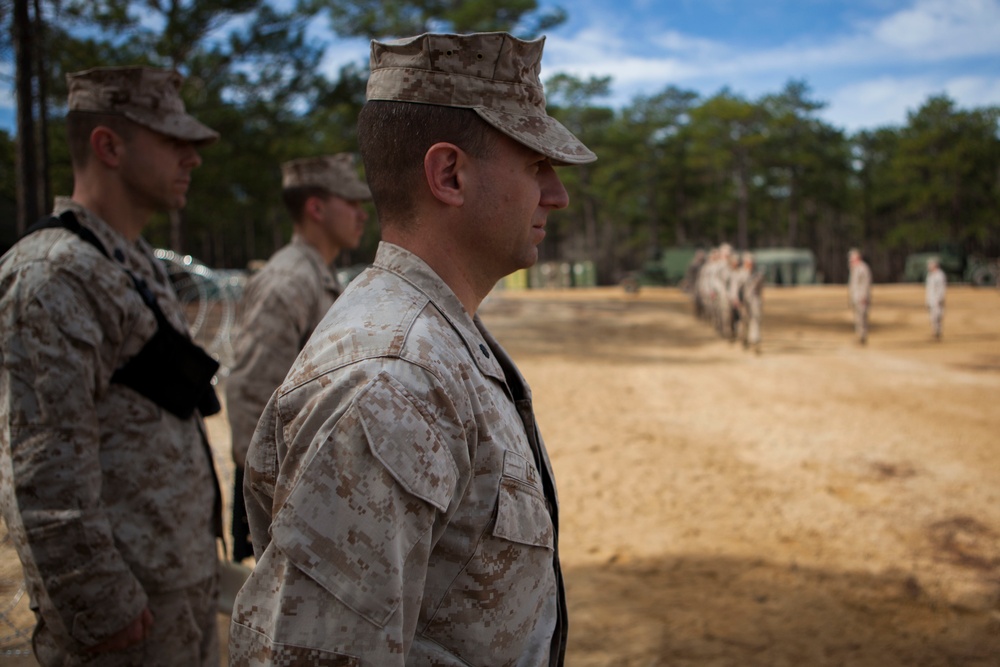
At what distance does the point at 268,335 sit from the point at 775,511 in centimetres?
515

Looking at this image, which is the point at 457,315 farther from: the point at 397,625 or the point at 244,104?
the point at 244,104

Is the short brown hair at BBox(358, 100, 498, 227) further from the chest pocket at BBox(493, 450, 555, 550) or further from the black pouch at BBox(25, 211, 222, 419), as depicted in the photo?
the black pouch at BBox(25, 211, 222, 419)

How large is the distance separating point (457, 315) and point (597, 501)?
19.7 ft

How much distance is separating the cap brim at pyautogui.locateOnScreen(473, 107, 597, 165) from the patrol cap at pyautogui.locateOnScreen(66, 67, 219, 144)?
1586 mm

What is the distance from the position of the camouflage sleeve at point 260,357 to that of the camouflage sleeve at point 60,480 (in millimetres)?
1120

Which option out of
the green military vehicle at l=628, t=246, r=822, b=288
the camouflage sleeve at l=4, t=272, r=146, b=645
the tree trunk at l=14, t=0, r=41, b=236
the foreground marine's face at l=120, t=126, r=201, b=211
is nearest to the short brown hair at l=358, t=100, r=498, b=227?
the camouflage sleeve at l=4, t=272, r=146, b=645

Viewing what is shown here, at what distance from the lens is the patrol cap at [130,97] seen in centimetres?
246

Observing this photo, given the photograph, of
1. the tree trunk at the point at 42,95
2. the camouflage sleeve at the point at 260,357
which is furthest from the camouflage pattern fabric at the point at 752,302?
the camouflage sleeve at the point at 260,357

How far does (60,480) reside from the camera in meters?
1.93

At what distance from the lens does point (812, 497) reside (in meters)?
7.17

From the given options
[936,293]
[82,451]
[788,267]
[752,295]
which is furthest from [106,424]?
[788,267]

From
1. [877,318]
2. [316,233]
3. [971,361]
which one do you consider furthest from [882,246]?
[316,233]

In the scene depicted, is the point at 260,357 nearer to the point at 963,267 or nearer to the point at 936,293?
the point at 936,293

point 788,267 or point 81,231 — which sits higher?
point 788,267
